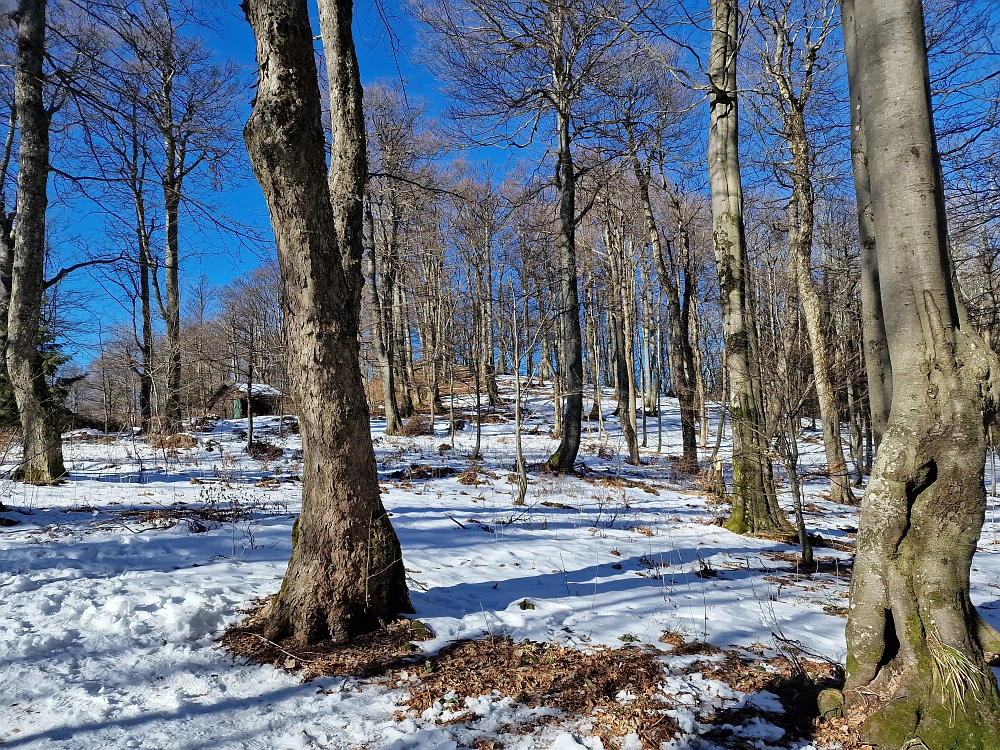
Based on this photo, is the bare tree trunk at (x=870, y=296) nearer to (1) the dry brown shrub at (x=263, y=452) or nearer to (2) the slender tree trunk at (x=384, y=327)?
(1) the dry brown shrub at (x=263, y=452)

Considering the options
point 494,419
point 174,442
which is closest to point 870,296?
point 174,442

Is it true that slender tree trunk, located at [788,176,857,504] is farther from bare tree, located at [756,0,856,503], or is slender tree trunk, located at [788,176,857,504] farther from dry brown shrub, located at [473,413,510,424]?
dry brown shrub, located at [473,413,510,424]

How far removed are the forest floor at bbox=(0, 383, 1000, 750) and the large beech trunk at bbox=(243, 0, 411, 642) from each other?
33 cm

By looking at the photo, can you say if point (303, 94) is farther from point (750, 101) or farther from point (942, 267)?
point (750, 101)

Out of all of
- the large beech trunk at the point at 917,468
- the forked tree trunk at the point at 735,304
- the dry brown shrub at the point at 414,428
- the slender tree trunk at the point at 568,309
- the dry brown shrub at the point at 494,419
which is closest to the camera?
the large beech trunk at the point at 917,468

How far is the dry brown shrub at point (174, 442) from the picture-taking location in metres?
12.3

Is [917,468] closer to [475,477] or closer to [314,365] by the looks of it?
[314,365]

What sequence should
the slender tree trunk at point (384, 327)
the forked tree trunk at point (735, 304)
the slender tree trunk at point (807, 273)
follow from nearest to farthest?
the forked tree trunk at point (735, 304) < the slender tree trunk at point (807, 273) < the slender tree trunk at point (384, 327)

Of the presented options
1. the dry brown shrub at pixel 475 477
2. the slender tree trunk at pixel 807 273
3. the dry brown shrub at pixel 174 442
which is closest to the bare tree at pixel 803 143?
the slender tree trunk at pixel 807 273

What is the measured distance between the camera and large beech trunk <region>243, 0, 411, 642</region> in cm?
339

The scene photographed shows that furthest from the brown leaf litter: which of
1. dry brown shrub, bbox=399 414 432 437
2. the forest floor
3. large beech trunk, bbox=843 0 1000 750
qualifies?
dry brown shrub, bbox=399 414 432 437

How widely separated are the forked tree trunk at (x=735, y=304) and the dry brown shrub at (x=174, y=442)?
11912 millimetres

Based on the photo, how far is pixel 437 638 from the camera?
3.51 m

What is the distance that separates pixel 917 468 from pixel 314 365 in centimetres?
343
